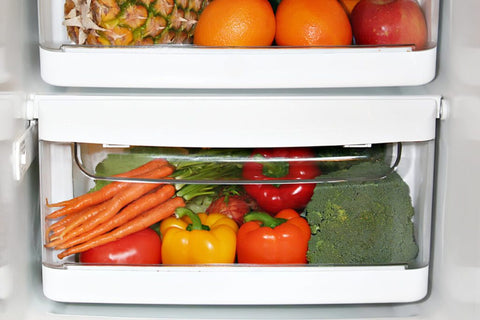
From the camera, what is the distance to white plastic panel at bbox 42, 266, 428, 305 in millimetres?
1167

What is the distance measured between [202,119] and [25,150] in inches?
11.9

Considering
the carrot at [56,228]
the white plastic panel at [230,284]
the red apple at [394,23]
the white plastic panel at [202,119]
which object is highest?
the red apple at [394,23]

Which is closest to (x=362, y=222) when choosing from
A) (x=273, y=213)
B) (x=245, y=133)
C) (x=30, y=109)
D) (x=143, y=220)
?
(x=273, y=213)

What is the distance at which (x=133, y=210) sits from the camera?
116 centimetres

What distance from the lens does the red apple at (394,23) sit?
44.6 inches

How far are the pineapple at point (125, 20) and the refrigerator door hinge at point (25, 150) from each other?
0.59 feet

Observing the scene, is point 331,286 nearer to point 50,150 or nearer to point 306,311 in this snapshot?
point 306,311

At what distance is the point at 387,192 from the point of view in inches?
45.7

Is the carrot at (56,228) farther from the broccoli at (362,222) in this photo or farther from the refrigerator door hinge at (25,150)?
the broccoli at (362,222)

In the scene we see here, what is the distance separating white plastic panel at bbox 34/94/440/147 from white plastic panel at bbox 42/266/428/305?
0.23 meters

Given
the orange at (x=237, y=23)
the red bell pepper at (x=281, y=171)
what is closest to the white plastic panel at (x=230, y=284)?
the red bell pepper at (x=281, y=171)

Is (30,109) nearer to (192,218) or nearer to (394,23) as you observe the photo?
(192,218)

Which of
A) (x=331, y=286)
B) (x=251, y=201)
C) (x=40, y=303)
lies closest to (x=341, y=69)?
(x=251, y=201)

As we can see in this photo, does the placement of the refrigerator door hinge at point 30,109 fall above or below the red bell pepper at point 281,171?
above
